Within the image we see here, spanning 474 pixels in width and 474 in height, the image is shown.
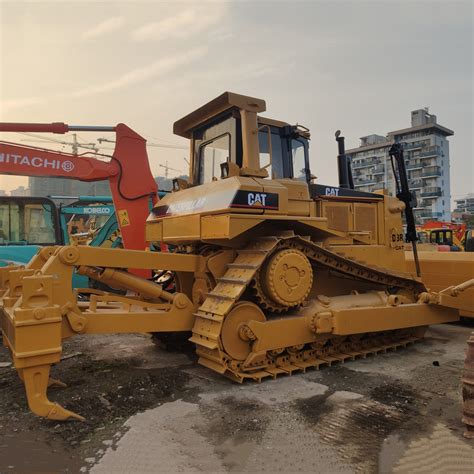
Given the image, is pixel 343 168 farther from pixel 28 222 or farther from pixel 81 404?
pixel 28 222

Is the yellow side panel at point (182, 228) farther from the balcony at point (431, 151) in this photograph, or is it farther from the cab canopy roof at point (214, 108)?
the balcony at point (431, 151)

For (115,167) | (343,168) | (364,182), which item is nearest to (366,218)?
(343,168)

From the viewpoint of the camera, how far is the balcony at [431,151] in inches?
3430

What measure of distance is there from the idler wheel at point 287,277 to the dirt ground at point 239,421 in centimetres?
87

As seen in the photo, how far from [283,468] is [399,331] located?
3.86 metres

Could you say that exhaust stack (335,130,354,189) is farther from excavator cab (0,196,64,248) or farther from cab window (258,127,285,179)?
excavator cab (0,196,64,248)

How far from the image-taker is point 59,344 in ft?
12.7

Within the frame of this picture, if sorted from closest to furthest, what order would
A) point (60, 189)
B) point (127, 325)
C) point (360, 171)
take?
point (127, 325), point (60, 189), point (360, 171)

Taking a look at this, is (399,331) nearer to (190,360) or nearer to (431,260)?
(431,260)

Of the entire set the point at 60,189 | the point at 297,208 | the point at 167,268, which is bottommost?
the point at 167,268

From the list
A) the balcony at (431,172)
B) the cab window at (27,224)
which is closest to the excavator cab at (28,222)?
the cab window at (27,224)

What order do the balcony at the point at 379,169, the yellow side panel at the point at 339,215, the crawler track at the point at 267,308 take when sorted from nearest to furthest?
the crawler track at the point at 267,308 < the yellow side panel at the point at 339,215 < the balcony at the point at 379,169

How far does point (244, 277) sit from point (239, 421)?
143 centimetres

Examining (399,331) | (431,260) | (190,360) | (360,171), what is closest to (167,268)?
(190,360)
